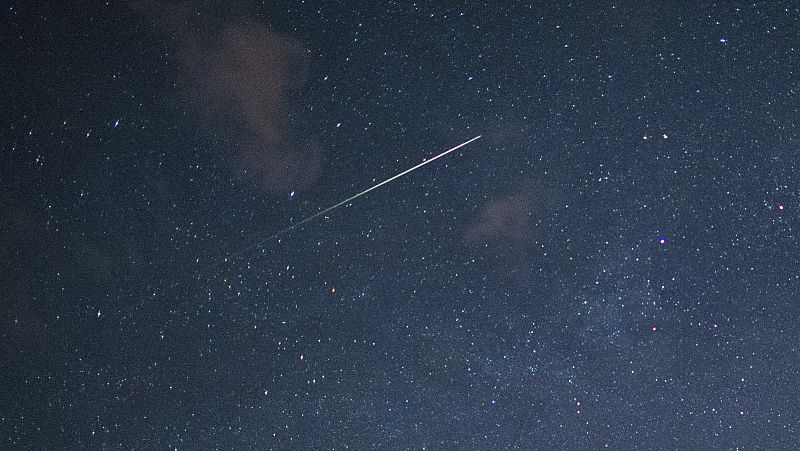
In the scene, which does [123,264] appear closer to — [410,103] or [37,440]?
[37,440]

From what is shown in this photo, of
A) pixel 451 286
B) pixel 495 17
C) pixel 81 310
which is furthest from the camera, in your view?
pixel 451 286

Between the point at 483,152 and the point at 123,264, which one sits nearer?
the point at 123,264

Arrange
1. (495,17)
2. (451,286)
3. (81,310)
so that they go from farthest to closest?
(451,286), (495,17), (81,310)

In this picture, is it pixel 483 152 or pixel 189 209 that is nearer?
pixel 189 209

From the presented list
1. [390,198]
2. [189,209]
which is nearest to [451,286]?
[390,198]

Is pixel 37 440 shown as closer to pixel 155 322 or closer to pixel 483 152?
pixel 155 322

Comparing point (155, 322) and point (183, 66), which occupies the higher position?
point (183, 66)

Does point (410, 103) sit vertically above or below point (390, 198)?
above

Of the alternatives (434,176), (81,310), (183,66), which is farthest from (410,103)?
(81,310)

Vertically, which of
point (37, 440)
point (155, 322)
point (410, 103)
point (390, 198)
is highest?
point (410, 103)
